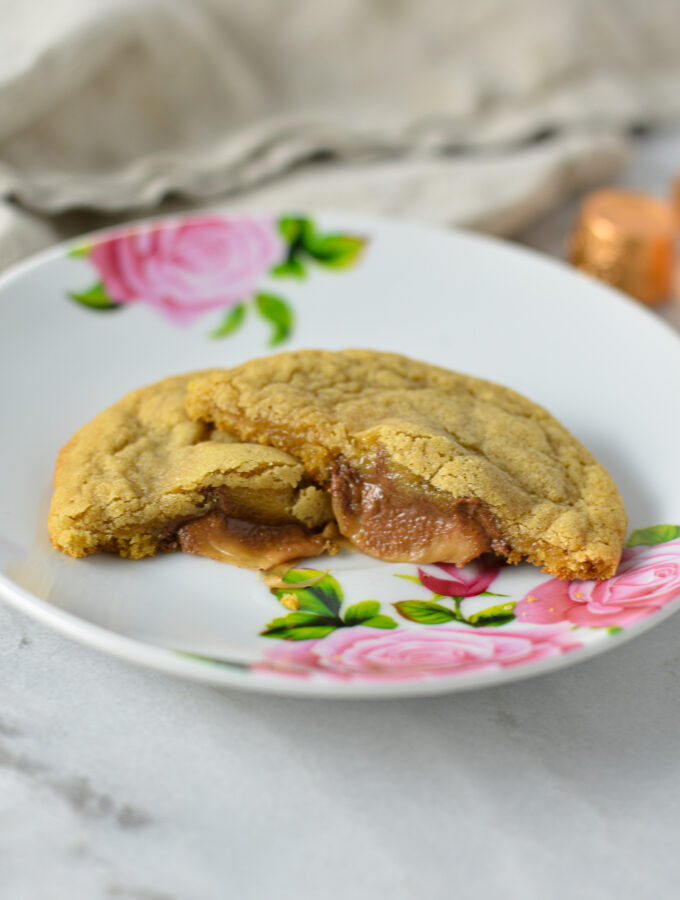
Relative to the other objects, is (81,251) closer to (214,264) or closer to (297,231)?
(214,264)

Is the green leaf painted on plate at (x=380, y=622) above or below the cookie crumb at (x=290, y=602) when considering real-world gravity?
below

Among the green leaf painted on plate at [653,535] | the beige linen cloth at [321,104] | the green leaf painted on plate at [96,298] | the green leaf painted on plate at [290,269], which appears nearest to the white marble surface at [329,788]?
the green leaf painted on plate at [653,535]

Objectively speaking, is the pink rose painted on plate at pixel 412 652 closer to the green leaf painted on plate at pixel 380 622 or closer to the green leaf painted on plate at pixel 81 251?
the green leaf painted on plate at pixel 380 622

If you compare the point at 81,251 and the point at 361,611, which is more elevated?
the point at 81,251

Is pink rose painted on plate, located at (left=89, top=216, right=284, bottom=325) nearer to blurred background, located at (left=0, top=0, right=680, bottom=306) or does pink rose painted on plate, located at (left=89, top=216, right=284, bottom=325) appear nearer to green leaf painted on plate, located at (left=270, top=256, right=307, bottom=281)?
green leaf painted on plate, located at (left=270, top=256, right=307, bottom=281)

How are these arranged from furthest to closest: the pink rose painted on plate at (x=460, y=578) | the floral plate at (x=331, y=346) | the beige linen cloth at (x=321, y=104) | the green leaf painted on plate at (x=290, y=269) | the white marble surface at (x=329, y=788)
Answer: the beige linen cloth at (x=321, y=104) < the green leaf painted on plate at (x=290, y=269) < the pink rose painted on plate at (x=460, y=578) < the floral plate at (x=331, y=346) < the white marble surface at (x=329, y=788)

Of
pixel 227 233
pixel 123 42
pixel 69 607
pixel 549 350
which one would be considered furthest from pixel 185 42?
pixel 69 607

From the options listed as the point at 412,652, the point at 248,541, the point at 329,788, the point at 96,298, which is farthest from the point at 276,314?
the point at 329,788
